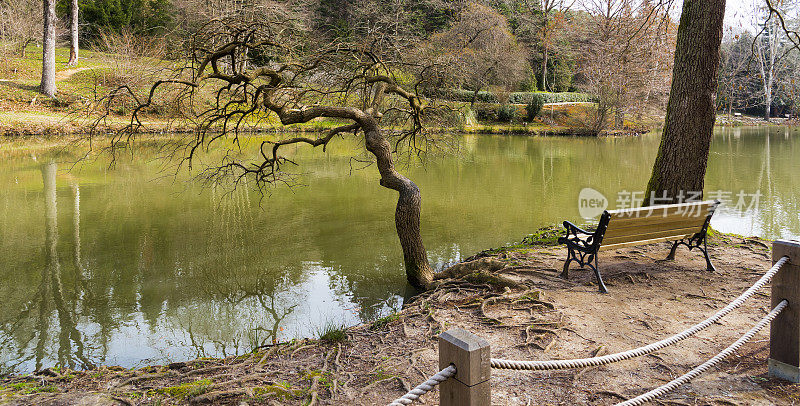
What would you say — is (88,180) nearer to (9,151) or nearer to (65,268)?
(9,151)

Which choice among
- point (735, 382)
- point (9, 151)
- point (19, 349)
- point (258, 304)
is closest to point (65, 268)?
point (19, 349)

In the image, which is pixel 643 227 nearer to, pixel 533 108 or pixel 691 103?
pixel 691 103

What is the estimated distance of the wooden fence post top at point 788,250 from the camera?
3.13 m

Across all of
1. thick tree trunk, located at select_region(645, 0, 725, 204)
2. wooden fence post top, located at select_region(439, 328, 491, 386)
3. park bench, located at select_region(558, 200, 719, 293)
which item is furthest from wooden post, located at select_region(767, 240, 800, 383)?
thick tree trunk, located at select_region(645, 0, 725, 204)

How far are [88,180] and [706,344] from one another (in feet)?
48.8

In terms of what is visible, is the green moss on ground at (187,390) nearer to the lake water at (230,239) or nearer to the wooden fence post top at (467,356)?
the lake water at (230,239)

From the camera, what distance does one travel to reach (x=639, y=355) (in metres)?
2.66

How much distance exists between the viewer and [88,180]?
14.4 m

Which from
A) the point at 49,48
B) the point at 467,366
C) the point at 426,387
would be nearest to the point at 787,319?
the point at 467,366

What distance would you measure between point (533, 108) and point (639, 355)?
107 ft

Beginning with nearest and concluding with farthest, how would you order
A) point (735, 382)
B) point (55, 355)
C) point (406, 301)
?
point (735, 382) → point (55, 355) → point (406, 301)

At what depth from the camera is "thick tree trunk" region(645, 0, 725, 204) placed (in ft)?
22.2

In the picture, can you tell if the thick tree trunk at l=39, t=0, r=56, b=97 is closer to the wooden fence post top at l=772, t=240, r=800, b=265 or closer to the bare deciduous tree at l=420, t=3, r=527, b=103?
the bare deciduous tree at l=420, t=3, r=527, b=103

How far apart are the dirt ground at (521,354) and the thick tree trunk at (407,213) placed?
59 centimetres
